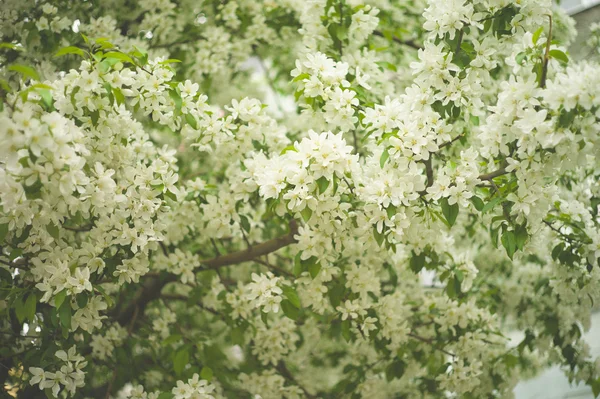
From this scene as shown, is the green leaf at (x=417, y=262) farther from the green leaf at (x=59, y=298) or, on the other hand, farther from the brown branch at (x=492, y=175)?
the green leaf at (x=59, y=298)

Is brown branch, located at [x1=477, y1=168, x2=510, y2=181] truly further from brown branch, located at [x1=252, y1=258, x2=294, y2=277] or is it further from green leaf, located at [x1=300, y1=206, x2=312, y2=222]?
brown branch, located at [x1=252, y1=258, x2=294, y2=277]

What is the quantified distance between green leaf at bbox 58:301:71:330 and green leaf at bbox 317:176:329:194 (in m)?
0.97

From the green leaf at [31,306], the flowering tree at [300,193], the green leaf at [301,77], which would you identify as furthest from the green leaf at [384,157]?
the green leaf at [31,306]

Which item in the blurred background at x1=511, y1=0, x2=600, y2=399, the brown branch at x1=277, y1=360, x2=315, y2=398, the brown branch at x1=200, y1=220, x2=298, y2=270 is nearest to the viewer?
the brown branch at x1=200, y1=220, x2=298, y2=270

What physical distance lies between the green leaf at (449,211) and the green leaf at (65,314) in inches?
53.3

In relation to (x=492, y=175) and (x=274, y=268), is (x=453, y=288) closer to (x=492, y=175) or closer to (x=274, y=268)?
(x=492, y=175)

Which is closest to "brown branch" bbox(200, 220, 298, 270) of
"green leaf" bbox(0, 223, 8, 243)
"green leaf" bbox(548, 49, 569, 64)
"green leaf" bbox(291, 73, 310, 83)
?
"green leaf" bbox(291, 73, 310, 83)

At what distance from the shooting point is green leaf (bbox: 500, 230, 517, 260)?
1962mm

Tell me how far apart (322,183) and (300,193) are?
90 mm

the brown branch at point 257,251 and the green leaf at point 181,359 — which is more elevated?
the brown branch at point 257,251

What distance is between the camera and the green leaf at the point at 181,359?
2589 millimetres

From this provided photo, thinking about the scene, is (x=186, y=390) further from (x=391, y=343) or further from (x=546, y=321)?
(x=546, y=321)

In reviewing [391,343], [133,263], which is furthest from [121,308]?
[391,343]

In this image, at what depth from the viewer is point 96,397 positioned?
3.49 metres
